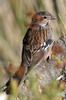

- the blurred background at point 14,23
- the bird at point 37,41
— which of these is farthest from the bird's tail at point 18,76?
the blurred background at point 14,23

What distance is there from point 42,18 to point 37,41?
0.45 meters

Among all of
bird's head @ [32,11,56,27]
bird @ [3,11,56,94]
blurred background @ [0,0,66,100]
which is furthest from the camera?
blurred background @ [0,0,66,100]

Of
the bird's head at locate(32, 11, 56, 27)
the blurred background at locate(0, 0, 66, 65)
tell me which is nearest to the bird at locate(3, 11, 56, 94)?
the bird's head at locate(32, 11, 56, 27)

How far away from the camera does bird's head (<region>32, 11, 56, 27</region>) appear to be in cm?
489

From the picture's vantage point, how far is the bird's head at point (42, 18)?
4.89 metres

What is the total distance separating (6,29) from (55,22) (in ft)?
→ 2.62

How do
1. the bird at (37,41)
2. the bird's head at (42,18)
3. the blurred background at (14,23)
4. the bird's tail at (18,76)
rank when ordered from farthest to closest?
the blurred background at (14,23)
the bird's head at (42,18)
the bird at (37,41)
the bird's tail at (18,76)

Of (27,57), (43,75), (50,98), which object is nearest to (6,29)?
(27,57)

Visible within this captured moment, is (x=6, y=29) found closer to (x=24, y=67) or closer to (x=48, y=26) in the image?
(x=48, y=26)

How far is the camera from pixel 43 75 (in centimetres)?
331

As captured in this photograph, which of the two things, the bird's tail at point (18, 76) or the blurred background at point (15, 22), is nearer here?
the bird's tail at point (18, 76)

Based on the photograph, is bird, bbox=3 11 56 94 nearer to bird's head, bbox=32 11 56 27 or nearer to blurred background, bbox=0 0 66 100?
bird's head, bbox=32 11 56 27

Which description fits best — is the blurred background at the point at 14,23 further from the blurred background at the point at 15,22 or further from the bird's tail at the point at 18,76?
→ the bird's tail at the point at 18,76

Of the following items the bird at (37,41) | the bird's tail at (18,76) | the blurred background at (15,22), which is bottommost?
the blurred background at (15,22)
